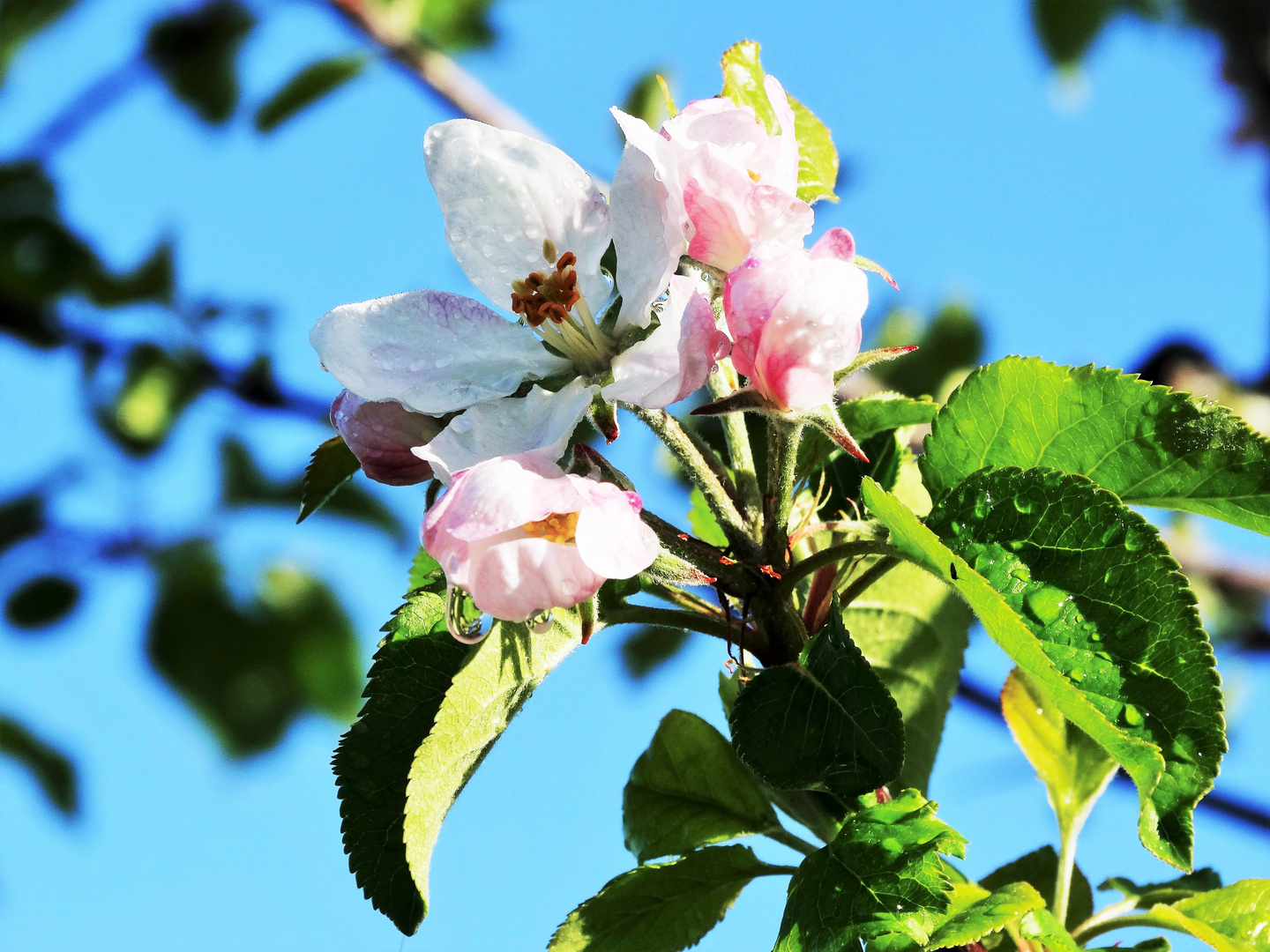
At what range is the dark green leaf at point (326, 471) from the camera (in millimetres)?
951

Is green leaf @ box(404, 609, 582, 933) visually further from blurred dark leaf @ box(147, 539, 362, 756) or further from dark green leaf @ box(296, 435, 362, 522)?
blurred dark leaf @ box(147, 539, 362, 756)

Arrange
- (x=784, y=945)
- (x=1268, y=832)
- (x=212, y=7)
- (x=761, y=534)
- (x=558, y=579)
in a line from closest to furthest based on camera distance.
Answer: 1. (x=558, y=579)
2. (x=784, y=945)
3. (x=761, y=534)
4. (x=1268, y=832)
5. (x=212, y=7)

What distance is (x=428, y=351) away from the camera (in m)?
0.86

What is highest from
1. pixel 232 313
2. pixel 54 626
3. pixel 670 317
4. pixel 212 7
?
pixel 670 317

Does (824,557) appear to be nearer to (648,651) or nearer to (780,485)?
(780,485)

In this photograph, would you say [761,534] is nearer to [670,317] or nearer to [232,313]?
[670,317]

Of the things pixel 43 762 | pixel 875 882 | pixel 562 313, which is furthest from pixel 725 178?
pixel 43 762

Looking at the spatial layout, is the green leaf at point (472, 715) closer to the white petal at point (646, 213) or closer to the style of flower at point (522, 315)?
the style of flower at point (522, 315)

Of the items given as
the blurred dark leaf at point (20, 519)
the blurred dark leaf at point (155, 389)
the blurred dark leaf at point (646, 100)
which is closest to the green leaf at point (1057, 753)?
the blurred dark leaf at point (646, 100)

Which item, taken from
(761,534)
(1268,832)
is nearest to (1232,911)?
(761,534)

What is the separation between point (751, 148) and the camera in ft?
2.64

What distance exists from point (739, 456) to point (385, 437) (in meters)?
0.28

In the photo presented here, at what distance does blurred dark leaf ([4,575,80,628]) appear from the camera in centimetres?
333

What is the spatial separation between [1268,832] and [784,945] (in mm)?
1224
